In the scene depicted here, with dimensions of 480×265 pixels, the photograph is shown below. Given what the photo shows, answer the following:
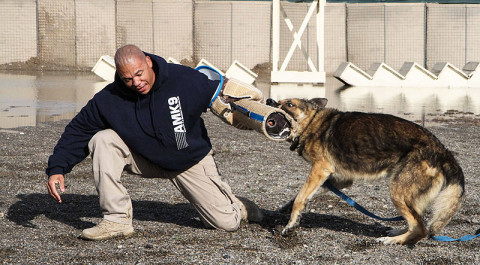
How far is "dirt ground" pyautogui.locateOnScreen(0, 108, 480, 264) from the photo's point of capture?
4.52m

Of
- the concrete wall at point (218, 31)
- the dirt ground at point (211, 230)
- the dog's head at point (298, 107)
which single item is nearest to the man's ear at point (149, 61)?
the dog's head at point (298, 107)

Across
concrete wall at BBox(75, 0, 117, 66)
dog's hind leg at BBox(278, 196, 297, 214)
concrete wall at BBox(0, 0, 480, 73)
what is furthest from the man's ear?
concrete wall at BBox(75, 0, 117, 66)

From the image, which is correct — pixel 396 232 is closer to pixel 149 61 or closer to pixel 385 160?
pixel 385 160

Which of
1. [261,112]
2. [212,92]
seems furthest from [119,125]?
[261,112]

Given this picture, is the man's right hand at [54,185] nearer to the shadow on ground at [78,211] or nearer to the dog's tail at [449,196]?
the shadow on ground at [78,211]

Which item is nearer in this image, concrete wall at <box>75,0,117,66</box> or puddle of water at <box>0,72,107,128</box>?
puddle of water at <box>0,72,107,128</box>

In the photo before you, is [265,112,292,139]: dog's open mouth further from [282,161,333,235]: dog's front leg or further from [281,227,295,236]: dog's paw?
[281,227,295,236]: dog's paw

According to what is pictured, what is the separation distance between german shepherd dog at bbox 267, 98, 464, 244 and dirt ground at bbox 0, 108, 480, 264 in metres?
0.24

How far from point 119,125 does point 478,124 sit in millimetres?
7778

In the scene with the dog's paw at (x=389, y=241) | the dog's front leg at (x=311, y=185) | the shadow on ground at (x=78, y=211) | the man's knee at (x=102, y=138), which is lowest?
the dog's paw at (x=389, y=241)

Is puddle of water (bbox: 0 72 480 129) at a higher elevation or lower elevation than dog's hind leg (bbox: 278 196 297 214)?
higher

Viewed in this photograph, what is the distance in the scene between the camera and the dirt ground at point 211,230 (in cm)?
452

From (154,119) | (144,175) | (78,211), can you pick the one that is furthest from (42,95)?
(154,119)

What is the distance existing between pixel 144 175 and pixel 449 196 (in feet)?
7.29
